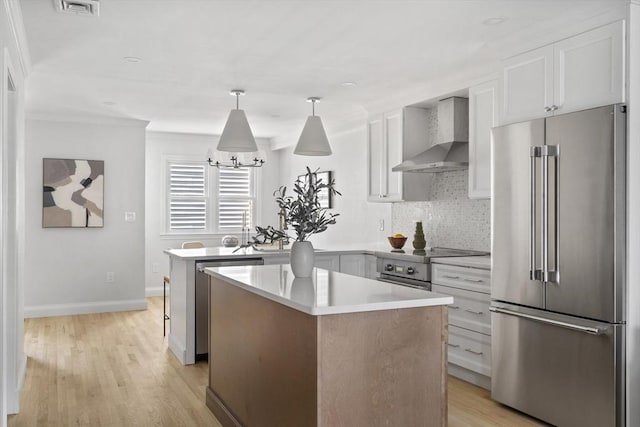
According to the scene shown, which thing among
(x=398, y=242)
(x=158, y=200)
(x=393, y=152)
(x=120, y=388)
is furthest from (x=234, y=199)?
(x=120, y=388)

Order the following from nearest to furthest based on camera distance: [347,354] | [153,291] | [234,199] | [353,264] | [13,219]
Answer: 1. [347,354]
2. [13,219]
3. [353,264]
4. [153,291]
5. [234,199]

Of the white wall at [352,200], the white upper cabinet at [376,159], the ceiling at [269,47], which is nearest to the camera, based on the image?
the ceiling at [269,47]

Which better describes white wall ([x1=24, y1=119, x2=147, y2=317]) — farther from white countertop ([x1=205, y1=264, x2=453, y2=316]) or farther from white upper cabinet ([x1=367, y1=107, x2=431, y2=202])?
white countertop ([x1=205, y1=264, x2=453, y2=316])

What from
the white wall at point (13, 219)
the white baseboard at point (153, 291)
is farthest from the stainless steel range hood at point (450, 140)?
the white baseboard at point (153, 291)

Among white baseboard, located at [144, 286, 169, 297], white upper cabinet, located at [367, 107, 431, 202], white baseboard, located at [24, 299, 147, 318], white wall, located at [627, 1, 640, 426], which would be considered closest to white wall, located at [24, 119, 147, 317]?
white baseboard, located at [24, 299, 147, 318]

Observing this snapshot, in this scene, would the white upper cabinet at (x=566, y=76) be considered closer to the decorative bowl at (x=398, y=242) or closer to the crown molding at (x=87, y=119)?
the decorative bowl at (x=398, y=242)

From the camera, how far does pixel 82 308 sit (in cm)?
686

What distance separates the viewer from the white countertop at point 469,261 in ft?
13.1

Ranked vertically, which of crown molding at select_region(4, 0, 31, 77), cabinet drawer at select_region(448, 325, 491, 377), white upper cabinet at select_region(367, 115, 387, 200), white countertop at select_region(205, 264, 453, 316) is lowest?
cabinet drawer at select_region(448, 325, 491, 377)

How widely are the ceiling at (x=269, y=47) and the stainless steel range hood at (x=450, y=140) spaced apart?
0.83 ft

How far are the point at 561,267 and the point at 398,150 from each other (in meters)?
2.46

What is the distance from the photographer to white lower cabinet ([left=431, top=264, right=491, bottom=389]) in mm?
3998

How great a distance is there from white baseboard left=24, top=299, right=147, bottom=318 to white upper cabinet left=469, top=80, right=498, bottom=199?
4625 mm

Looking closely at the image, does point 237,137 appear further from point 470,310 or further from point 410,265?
point 470,310
